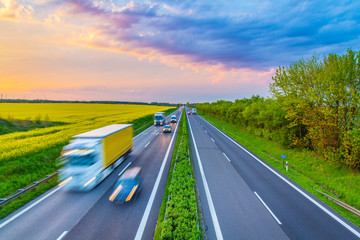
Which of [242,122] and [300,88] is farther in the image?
[242,122]

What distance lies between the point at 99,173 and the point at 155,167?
5492 millimetres

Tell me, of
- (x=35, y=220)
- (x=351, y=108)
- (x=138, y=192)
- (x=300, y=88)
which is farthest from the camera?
(x=300, y=88)

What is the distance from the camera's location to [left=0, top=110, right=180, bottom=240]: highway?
26.5ft

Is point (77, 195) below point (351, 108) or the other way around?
below

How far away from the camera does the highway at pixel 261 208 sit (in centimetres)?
827

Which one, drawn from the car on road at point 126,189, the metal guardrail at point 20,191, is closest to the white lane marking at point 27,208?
the metal guardrail at point 20,191

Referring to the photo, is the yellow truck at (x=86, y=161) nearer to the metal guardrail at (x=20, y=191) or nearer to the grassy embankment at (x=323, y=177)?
the metal guardrail at (x=20, y=191)

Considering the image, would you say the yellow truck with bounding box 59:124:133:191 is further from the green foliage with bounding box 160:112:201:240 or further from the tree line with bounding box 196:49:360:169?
the tree line with bounding box 196:49:360:169

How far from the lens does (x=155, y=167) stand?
54.4ft

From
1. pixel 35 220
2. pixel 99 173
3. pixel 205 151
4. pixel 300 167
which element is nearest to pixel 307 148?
pixel 300 167

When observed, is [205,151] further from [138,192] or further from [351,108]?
[351,108]

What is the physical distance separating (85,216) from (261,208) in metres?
9.96

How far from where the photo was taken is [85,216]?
9.30m

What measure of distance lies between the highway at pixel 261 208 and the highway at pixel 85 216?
3.40 m
